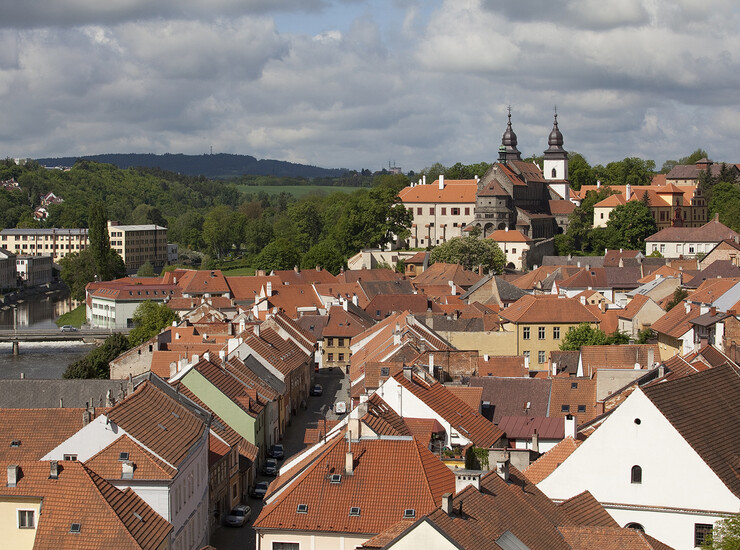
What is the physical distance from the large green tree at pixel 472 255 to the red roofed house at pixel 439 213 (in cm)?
1919

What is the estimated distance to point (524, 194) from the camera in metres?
116

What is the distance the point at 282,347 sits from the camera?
52.9 metres

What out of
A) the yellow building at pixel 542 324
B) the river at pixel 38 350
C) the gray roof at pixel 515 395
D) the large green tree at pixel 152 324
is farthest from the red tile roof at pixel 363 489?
the large green tree at pixel 152 324

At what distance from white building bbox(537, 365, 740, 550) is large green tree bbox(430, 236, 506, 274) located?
7179cm

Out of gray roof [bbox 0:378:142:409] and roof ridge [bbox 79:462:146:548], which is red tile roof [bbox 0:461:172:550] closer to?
roof ridge [bbox 79:462:146:548]

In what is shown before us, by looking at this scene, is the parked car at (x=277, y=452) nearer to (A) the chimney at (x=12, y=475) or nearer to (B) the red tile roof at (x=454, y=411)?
(B) the red tile roof at (x=454, y=411)

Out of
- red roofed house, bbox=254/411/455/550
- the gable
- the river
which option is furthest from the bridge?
the gable

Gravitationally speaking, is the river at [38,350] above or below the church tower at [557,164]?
below

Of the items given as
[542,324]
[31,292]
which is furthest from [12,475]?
[31,292]

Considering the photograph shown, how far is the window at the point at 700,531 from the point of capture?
23.5m

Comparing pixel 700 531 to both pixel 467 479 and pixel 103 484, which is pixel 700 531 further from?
pixel 103 484

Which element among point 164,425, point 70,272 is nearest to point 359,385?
point 164,425

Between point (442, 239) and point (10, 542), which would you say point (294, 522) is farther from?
point (442, 239)

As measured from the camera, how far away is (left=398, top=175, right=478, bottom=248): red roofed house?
388 ft
